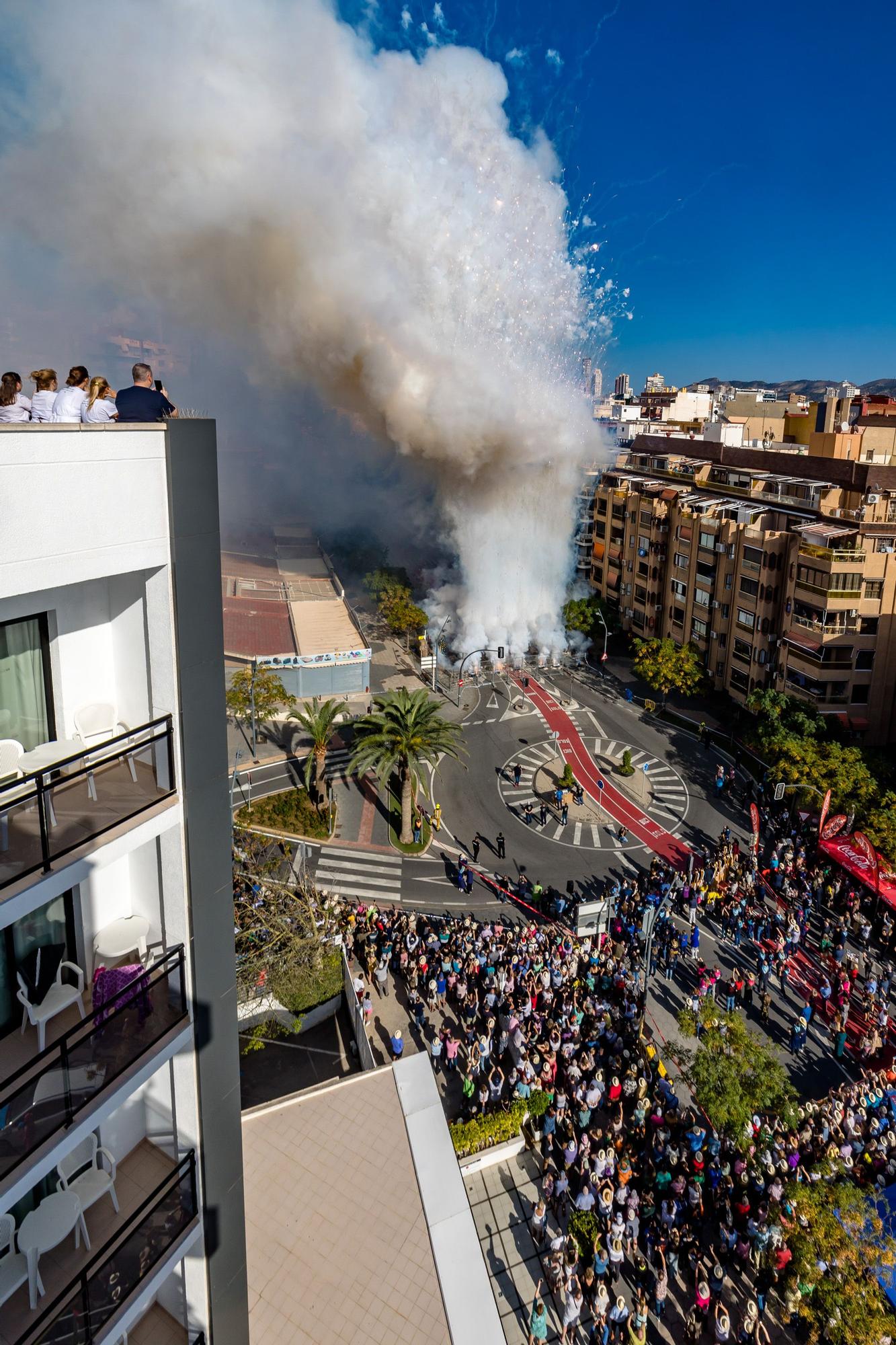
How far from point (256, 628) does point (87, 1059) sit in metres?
43.5

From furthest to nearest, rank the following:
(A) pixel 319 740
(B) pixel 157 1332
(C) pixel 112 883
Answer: (A) pixel 319 740
(B) pixel 157 1332
(C) pixel 112 883

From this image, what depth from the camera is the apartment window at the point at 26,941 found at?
5.06 meters

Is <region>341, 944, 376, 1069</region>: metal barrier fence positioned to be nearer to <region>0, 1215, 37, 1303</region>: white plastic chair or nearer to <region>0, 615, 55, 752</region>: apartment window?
<region>0, 1215, 37, 1303</region>: white plastic chair

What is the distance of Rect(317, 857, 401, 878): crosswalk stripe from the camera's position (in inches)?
989

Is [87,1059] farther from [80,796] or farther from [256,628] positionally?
[256,628]

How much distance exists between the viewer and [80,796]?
4988 mm

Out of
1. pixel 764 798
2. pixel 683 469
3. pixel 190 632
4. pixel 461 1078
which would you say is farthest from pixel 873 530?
pixel 190 632

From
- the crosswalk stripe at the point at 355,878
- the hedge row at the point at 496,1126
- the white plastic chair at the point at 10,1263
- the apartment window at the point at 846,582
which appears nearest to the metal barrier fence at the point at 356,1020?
the hedge row at the point at 496,1126

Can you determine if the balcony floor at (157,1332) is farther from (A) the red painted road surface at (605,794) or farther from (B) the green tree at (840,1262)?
(A) the red painted road surface at (605,794)

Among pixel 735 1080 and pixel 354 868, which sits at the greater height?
pixel 735 1080

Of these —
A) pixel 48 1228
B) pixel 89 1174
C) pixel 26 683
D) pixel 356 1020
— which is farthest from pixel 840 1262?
pixel 26 683

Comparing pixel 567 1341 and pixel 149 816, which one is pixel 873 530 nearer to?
pixel 567 1341

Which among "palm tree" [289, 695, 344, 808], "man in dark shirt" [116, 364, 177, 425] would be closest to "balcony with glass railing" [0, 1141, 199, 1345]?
"man in dark shirt" [116, 364, 177, 425]

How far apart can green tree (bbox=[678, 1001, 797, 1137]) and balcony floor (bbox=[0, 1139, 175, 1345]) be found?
10.7 metres
